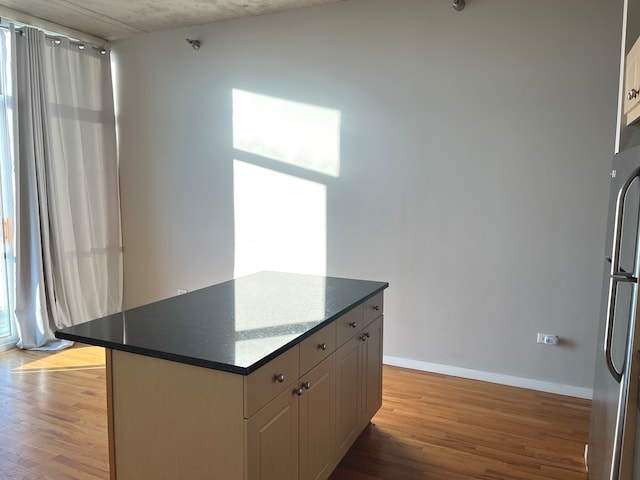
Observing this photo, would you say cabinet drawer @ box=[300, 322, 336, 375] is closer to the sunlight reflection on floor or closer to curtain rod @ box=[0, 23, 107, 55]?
the sunlight reflection on floor

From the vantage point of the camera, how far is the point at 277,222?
4.20 metres

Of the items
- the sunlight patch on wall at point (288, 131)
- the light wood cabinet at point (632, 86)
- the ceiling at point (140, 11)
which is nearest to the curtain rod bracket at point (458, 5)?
the ceiling at point (140, 11)

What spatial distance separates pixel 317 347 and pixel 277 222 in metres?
2.26

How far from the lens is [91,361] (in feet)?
12.8

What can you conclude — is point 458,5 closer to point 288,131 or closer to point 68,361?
point 288,131

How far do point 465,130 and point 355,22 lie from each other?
4.02 ft

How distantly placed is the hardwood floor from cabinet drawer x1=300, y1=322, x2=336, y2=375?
0.74 meters

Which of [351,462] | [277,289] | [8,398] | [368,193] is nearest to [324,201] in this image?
[368,193]

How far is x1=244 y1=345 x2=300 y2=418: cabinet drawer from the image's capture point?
158 centimetres

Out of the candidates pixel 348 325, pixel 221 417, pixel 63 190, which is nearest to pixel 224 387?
pixel 221 417

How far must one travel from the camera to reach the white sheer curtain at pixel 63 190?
409 cm

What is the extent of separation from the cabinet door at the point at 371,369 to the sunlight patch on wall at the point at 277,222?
4.42ft

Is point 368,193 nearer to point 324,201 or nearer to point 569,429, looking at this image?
point 324,201

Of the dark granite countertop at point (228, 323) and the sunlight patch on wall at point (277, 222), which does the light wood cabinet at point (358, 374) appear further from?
the sunlight patch on wall at point (277, 222)
